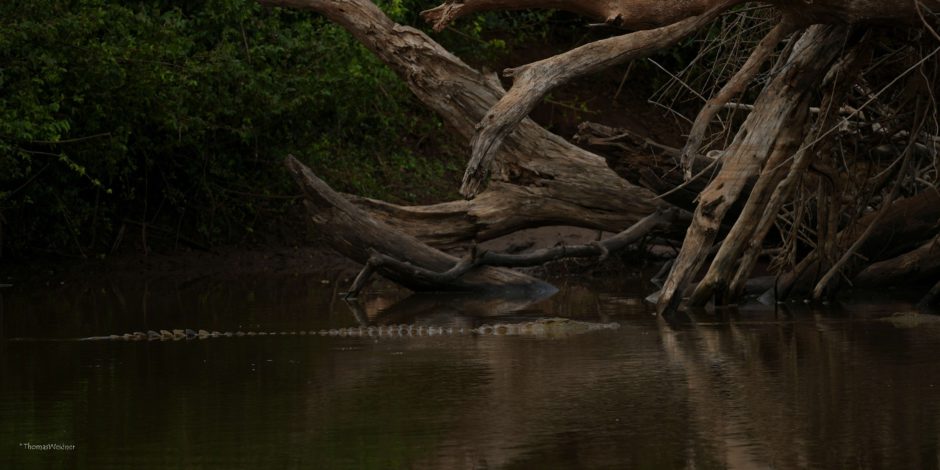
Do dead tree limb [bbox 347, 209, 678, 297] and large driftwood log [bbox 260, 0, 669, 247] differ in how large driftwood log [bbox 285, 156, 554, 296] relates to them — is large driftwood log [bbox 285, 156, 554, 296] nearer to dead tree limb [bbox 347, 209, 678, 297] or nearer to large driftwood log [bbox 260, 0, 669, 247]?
dead tree limb [bbox 347, 209, 678, 297]

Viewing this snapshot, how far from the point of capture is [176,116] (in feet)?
53.0

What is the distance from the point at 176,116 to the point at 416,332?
6.69 metres

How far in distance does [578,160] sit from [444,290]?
184 cm

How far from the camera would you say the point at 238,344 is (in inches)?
390

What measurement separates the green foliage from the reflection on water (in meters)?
3.74

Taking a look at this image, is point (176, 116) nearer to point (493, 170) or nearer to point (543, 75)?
point (493, 170)

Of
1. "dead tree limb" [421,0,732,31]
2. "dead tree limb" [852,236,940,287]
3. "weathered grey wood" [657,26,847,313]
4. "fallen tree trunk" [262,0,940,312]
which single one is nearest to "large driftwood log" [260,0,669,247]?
"fallen tree trunk" [262,0,940,312]

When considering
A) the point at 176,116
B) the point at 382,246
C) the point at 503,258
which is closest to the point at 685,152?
the point at 503,258

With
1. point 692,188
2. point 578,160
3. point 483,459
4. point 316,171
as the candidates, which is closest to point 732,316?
point 692,188

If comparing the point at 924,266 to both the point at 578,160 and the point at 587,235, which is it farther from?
the point at 587,235

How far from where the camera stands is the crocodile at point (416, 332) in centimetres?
1029

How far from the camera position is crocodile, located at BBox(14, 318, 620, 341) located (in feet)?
33.8

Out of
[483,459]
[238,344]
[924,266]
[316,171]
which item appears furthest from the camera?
[316,171]


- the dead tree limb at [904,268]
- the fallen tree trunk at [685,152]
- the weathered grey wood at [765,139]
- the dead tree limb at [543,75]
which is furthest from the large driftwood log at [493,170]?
the dead tree limb at [543,75]
